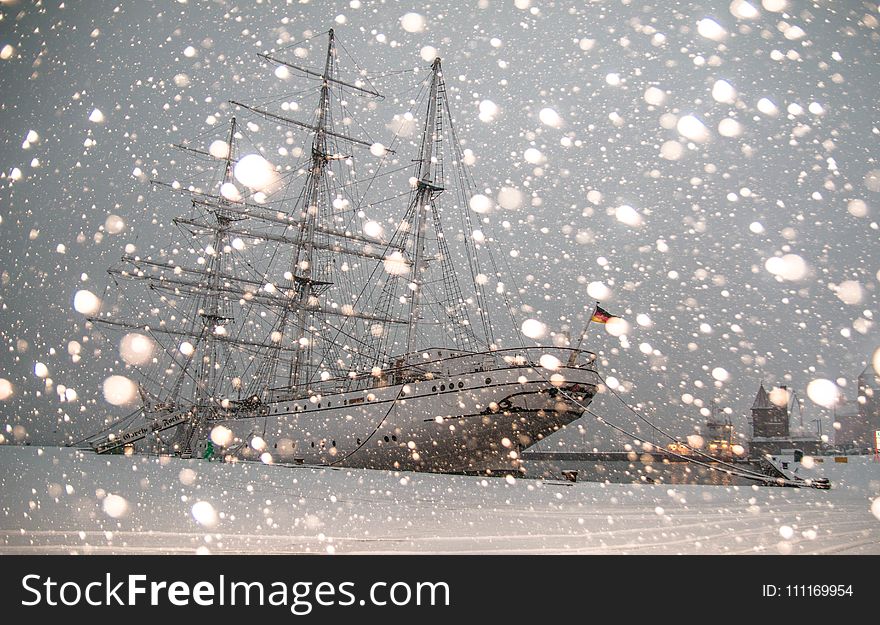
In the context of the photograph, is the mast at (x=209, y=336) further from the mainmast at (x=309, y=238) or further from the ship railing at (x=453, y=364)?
the ship railing at (x=453, y=364)

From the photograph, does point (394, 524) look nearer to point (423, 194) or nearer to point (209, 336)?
point (423, 194)

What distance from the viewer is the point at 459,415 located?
21.8 meters

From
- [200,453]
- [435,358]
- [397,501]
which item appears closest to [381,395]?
[435,358]

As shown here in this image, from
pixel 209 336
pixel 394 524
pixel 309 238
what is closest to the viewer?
pixel 394 524

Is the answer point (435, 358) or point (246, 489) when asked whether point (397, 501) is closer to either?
point (246, 489)

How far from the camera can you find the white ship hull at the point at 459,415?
2117cm

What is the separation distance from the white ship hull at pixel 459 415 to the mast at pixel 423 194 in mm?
3150

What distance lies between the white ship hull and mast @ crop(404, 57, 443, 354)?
3.15 metres

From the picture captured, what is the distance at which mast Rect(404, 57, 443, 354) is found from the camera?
26.0 metres

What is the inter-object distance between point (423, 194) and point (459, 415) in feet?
37.6

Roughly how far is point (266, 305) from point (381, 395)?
21.4 metres

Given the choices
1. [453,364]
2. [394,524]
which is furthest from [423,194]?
[394,524]

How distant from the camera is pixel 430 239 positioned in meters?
29.7

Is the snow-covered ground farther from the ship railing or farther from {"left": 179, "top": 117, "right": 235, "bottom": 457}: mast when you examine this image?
{"left": 179, "top": 117, "right": 235, "bottom": 457}: mast
